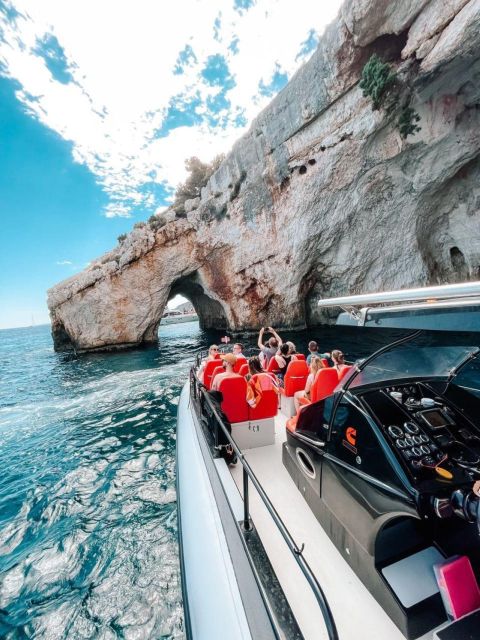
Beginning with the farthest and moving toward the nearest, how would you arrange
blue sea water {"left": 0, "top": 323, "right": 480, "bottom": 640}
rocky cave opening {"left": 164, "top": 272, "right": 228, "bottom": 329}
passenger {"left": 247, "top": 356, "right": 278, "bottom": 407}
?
rocky cave opening {"left": 164, "top": 272, "right": 228, "bottom": 329}
passenger {"left": 247, "top": 356, "right": 278, "bottom": 407}
blue sea water {"left": 0, "top": 323, "right": 480, "bottom": 640}

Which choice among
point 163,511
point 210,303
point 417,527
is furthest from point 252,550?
point 210,303

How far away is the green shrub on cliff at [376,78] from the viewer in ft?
48.5

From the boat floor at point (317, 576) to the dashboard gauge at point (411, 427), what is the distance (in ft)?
4.19

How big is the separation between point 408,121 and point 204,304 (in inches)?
1239

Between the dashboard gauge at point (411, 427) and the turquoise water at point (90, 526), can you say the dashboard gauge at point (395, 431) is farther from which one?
the turquoise water at point (90, 526)

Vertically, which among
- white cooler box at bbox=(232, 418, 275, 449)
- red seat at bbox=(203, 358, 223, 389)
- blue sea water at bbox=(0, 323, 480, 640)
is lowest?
blue sea water at bbox=(0, 323, 480, 640)

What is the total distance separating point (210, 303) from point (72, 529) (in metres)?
35.9

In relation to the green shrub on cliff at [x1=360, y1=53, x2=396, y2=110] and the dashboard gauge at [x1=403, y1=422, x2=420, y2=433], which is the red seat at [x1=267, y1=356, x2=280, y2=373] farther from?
the green shrub on cliff at [x1=360, y1=53, x2=396, y2=110]

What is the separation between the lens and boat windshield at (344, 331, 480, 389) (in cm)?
271

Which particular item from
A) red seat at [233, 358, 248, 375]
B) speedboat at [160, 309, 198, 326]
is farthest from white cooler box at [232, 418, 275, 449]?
speedboat at [160, 309, 198, 326]

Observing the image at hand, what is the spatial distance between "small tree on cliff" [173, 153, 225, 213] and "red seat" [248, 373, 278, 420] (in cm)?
3065

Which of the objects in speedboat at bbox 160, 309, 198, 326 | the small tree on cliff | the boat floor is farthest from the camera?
speedboat at bbox 160, 309, 198, 326

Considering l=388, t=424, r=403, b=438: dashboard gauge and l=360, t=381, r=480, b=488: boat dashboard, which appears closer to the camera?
l=360, t=381, r=480, b=488: boat dashboard

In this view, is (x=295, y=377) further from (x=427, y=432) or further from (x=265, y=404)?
(x=427, y=432)
